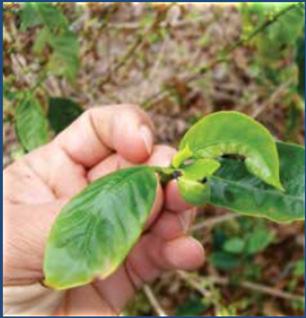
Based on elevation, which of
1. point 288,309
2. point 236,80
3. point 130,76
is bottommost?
point 288,309

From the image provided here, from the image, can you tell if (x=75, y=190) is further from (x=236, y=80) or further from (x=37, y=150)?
(x=236, y=80)

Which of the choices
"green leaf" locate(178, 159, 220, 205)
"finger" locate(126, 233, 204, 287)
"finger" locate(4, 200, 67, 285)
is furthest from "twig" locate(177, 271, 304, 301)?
"green leaf" locate(178, 159, 220, 205)

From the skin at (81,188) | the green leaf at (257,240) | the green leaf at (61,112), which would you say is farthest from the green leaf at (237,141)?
the green leaf at (257,240)

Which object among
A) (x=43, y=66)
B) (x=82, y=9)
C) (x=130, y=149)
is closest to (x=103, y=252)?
(x=130, y=149)

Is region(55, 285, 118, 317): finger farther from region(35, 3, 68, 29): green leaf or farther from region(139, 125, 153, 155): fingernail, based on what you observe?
region(35, 3, 68, 29): green leaf

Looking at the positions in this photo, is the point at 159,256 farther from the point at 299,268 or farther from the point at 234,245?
the point at 299,268

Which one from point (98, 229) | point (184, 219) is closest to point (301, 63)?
point (184, 219)
